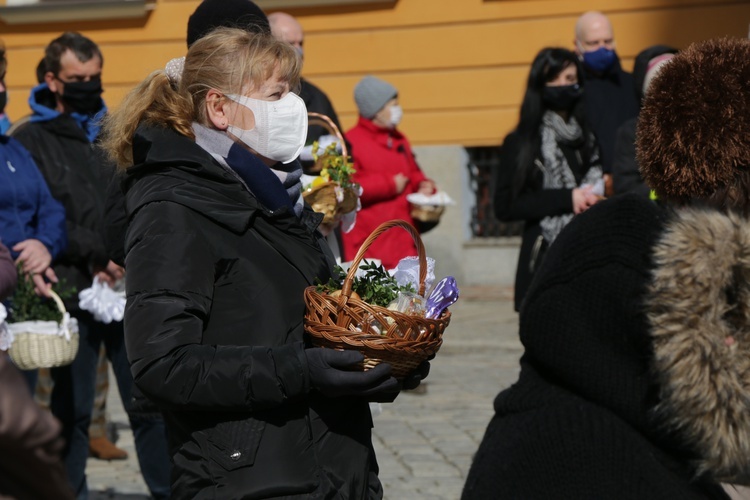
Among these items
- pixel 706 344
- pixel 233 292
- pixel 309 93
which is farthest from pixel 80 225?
pixel 706 344

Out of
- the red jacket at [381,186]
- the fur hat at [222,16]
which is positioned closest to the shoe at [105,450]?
the red jacket at [381,186]

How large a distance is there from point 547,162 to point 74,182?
93.3 inches

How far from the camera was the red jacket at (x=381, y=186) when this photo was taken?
7.73 meters

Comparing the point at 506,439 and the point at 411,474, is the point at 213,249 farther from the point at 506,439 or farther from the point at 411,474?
the point at 411,474

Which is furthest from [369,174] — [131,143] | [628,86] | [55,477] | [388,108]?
[55,477]

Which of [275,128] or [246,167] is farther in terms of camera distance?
[275,128]

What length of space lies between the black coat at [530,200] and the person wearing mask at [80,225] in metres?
1.94

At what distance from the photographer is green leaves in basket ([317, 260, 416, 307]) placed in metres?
3.09

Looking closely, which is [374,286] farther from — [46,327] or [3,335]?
[46,327]

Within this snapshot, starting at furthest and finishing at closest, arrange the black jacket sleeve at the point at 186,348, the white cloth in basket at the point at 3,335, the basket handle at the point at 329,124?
the basket handle at the point at 329,124
the white cloth in basket at the point at 3,335
the black jacket sleeve at the point at 186,348

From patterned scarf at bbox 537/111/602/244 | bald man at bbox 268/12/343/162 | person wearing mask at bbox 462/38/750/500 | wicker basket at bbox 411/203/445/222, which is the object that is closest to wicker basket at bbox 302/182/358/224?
bald man at bbox 268/12/343/162

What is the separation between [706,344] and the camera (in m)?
2.04

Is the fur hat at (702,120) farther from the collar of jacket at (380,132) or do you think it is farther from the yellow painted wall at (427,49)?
the yellow painted wall at (427,49)

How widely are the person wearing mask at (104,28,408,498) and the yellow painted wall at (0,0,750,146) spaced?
9.27m
